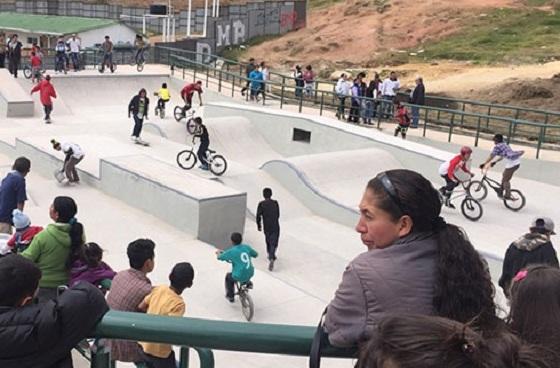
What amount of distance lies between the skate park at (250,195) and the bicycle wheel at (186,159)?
25cm

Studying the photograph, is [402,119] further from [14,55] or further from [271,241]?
[14,55]

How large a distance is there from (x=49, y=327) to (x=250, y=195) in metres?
12.8

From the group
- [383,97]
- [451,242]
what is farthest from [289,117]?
[451,242]

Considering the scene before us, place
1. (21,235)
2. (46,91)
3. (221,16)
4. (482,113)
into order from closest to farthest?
(21,235) < (46,91) < (482,113) < (221,16)

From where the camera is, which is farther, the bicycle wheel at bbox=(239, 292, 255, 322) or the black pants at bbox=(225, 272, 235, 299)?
the black pants at bbox=(225, 272, 235, 299)

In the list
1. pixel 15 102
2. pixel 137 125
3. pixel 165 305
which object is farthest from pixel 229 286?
pixel 15 102

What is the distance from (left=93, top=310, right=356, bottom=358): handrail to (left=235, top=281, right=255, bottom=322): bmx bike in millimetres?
6463

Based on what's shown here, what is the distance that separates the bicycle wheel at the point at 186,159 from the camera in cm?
1622

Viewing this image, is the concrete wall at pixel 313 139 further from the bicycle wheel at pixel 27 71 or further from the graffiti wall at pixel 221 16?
the graffiti wall at pixel 221 16

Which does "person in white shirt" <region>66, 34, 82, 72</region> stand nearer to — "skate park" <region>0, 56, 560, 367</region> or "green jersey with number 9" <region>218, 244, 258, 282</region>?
"skate park" <region>0, 56, 560, 367</region>

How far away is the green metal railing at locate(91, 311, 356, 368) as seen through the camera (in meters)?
2.18

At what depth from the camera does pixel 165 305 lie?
4.78m

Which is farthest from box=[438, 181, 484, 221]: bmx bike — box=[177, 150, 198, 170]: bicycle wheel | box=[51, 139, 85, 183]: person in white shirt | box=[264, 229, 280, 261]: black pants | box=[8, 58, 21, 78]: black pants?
box=[8, 58, 21, 78]: black pants

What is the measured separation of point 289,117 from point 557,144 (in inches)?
300
